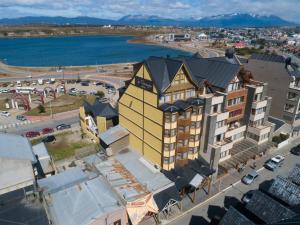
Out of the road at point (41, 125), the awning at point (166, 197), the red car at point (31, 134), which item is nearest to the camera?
the awning at point (166, 197)

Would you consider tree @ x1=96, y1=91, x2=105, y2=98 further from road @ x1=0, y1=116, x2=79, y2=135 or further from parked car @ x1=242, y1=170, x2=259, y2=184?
parked car @ x1=242, y1=170, x2=259, y2=184

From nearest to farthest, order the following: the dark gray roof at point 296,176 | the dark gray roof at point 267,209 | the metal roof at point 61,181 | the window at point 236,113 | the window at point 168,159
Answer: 1. the dark gray roof at point 267,209
2. the metal roof at point 61,181
3. the dark gray roof at point 296,176
4. the window at point 168,159
5. the window at point 236,113

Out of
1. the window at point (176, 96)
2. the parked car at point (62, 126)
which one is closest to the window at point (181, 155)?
the window at point (176, 96)

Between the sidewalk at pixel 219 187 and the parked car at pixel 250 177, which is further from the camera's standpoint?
the parked car at pixel 250 177

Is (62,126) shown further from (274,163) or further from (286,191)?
(286,191)

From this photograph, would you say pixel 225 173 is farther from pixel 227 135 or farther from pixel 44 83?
pixel 44 83

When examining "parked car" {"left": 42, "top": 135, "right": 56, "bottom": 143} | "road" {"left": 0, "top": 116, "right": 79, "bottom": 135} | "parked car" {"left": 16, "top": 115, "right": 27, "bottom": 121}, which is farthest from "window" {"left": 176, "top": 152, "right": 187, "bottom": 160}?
"parked car" {"left": 16, "top": 115, "right": 27, "bottom": 121}

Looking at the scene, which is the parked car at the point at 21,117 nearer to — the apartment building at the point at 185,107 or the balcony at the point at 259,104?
the apartment building at the point at 185,107

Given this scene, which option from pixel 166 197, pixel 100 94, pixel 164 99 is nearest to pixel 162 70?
pixel 164 99
